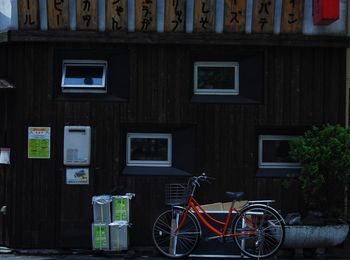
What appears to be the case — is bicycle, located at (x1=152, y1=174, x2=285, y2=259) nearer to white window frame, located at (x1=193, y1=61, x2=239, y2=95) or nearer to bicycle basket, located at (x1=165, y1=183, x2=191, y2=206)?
bicycle basket, located at (x1=165, y1=183, x2=191, y2=206)

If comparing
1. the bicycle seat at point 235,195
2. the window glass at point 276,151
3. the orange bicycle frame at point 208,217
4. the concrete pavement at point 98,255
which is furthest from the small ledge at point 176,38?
the concrete pavement at point 98,255

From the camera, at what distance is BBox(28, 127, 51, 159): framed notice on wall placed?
9.89 m

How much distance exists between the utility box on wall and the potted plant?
3204 millimetres

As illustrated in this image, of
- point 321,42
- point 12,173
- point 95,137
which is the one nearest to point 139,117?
point 95,137

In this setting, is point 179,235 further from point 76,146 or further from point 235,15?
point 235,15

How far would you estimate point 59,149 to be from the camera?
9.91 meters

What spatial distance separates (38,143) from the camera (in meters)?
9.89

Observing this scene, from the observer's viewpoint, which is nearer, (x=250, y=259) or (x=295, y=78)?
(x=250, y=259)

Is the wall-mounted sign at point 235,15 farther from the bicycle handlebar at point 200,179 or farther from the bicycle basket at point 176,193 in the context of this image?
the bicycle basket at point 176,193

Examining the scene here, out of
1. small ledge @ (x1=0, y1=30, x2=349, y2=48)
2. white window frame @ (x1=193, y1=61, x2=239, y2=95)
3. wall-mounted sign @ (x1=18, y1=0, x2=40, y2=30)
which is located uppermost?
wall-mounted sign @ (x1=18, y1=0, x2=40, y2=30)

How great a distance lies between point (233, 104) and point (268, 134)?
77cm

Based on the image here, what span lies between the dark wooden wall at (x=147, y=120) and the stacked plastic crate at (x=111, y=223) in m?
0.38

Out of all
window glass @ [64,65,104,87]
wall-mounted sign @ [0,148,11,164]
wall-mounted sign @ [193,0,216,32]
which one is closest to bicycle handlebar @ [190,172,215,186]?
window glass @ [64,65,104,87]

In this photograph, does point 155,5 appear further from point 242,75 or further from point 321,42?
point 321,42
